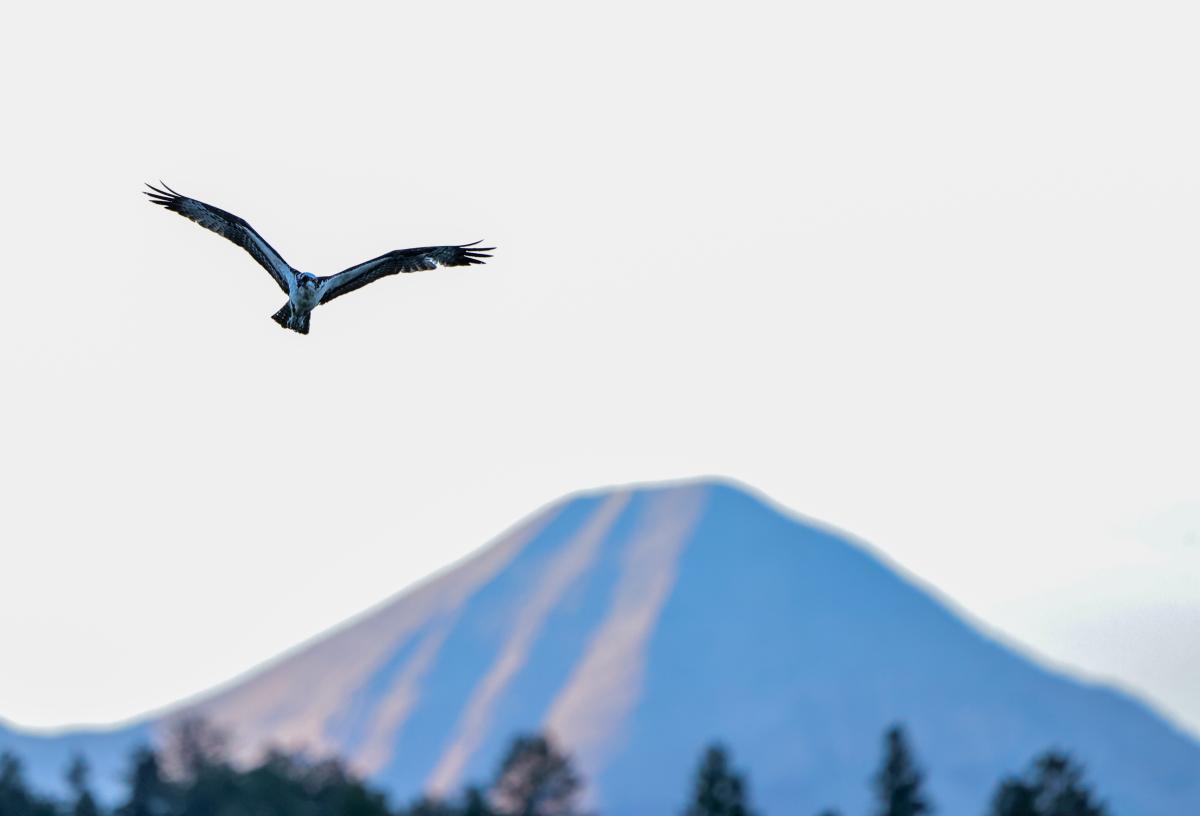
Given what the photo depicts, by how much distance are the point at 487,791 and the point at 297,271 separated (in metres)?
83.8

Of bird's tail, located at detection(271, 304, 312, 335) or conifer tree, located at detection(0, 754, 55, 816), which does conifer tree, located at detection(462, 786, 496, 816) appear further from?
bird's tail, located at detection(271, 304, 312, 335)

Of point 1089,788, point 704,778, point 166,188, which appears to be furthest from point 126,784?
point 166,188

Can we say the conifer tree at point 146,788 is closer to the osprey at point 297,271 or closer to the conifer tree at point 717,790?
the conifer tree at point 717,790

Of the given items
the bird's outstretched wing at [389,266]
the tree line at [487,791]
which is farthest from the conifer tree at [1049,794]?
the bird's outstretched wing at [389,266]

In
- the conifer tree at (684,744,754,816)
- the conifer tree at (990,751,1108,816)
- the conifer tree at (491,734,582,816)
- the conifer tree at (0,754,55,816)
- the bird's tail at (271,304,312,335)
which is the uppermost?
the bird's tail at (271,304,312,335)

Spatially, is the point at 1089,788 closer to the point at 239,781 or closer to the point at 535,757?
the point at 535,757

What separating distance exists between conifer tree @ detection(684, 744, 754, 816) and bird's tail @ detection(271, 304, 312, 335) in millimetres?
58672

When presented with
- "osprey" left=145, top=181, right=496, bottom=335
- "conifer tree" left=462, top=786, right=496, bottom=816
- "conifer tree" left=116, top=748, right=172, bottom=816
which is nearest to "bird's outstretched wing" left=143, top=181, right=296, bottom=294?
"osprey" left=145, top=181, right=496, bottom=335

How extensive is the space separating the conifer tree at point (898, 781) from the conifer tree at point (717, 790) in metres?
5.70

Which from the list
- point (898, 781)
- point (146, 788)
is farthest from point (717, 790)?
point (146, 788)

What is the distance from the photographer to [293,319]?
2995 cm

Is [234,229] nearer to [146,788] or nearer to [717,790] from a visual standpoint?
[717,790]

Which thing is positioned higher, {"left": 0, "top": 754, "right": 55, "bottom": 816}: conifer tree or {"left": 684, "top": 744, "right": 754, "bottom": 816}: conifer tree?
{"left": 684, "top": 744, "right": 754, "bottom": 816}: conifer tree

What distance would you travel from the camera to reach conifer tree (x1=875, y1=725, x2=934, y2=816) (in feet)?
295
